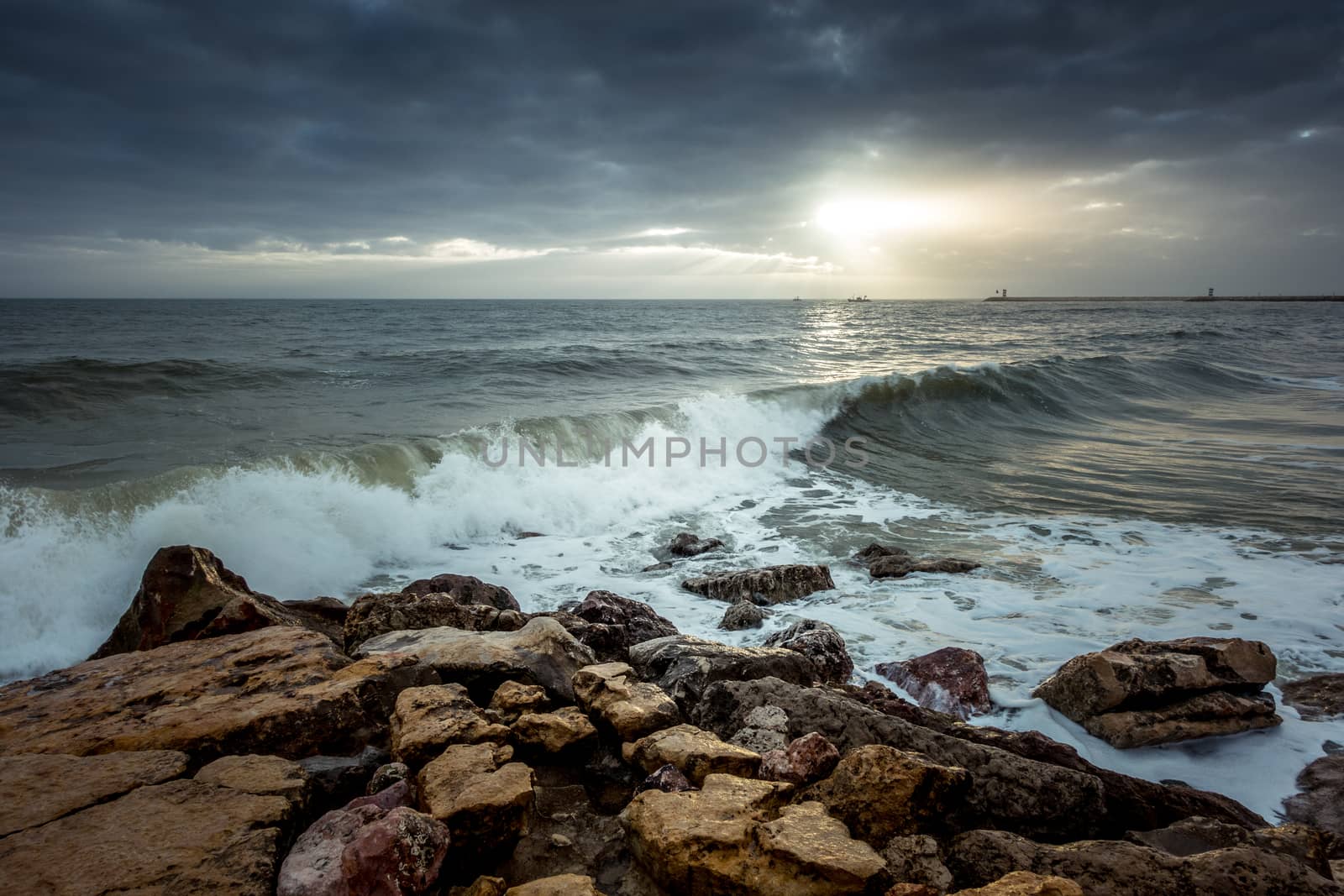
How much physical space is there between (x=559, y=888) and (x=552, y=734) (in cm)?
96

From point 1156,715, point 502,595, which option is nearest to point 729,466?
point 502,595

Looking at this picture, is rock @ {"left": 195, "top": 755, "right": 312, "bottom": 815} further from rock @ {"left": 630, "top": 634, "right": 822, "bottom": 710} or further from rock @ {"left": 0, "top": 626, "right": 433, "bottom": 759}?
rock @ {"left": 630, "top": 634, "right": 822, "bottom": 710}

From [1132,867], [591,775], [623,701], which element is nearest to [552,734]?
[591,775]

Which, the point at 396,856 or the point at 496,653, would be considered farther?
the point at 496,653

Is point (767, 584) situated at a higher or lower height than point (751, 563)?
higher

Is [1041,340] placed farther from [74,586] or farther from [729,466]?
[74,586]

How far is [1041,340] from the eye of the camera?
37188 millimetres

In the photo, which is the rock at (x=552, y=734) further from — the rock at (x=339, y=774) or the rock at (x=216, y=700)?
the rock at (x=216, y=700)

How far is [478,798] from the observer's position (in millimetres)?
2350

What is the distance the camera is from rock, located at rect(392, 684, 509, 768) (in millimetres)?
2736

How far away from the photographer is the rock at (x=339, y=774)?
2.58 meters

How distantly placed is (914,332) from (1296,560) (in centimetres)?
4096

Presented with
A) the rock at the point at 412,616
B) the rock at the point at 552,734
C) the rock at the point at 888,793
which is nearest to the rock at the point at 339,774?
the rock at the point at 552,734

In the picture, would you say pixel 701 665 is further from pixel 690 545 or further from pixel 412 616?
pixel 690 545
